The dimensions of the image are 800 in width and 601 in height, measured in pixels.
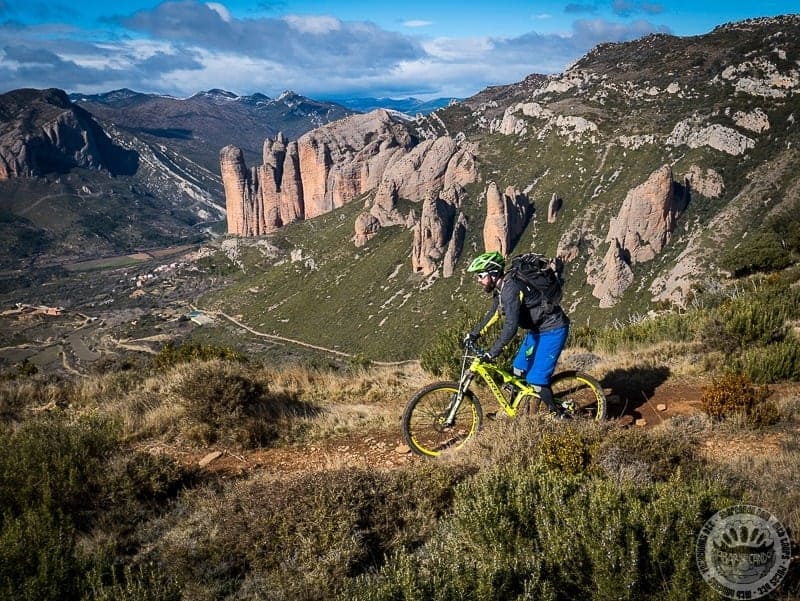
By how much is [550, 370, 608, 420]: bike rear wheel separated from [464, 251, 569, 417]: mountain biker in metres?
0.26

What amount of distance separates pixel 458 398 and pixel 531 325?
41.5 inches

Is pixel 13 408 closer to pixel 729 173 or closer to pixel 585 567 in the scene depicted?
pixel 585 567

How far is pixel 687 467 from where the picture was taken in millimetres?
3840

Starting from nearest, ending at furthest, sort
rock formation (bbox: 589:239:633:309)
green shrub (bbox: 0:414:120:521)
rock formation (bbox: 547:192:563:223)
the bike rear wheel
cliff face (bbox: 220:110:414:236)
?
green shrub (bbox: 0:414:120:521)
the bike rear wheel
rock formation (bbox: 589:239:633:309)
rock formation (bbox: 547:192:563:223)
cliff face (bbox: 220:110:414:236)

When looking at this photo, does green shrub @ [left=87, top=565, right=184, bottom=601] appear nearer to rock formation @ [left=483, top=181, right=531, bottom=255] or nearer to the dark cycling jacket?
the dark cycling jacket

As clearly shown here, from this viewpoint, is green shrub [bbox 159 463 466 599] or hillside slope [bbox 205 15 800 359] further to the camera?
hillside slope [bbox 205 15 800 359]

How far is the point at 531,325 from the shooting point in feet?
16.8

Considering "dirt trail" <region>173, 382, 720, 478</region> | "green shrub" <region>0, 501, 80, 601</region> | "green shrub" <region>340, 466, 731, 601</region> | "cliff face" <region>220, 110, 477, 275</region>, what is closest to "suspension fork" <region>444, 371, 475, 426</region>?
"dirt trail" <region>173, 382, 720, 478</region>

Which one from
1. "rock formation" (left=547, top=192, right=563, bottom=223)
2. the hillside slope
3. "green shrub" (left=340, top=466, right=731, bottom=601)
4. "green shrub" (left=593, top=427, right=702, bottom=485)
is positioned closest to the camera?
"green shrub" (left=340, top=466, right=731, bottom=601)

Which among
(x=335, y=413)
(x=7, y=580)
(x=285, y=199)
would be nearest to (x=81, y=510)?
(x=7, y=580)

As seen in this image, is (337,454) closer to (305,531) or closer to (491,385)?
(491,385)

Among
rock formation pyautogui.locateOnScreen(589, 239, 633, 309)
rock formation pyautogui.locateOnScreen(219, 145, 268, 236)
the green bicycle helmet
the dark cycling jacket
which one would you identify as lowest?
rock formation pyautogui.locateOnScreen(589, 239, 633, 309)

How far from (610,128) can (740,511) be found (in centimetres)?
8703

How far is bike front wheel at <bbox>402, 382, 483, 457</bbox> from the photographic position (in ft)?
17.2
